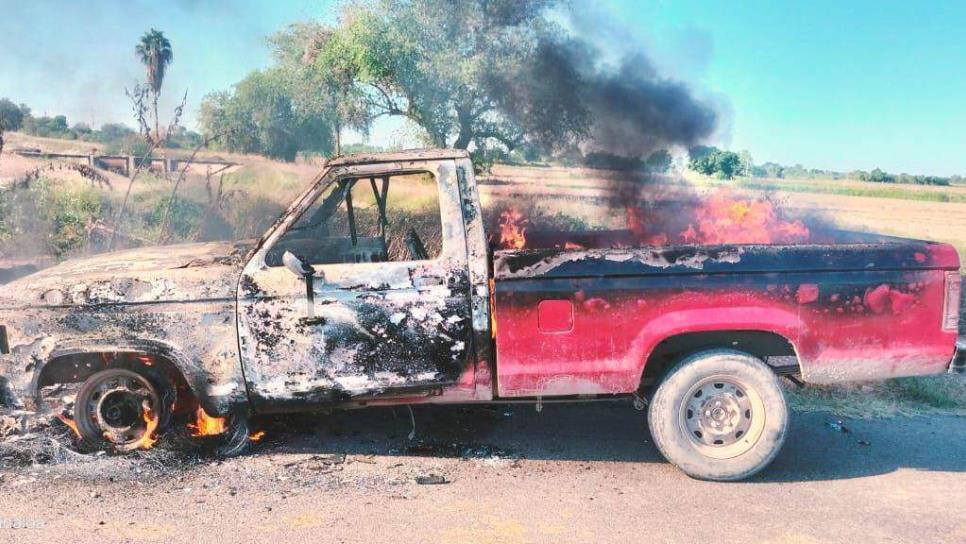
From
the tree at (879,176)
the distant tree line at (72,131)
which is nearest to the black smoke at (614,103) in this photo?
the distant tree line at (72,131)

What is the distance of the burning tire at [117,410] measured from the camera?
398cm

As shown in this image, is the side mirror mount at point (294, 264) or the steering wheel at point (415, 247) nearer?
the side mirror mount at point (294, 264)

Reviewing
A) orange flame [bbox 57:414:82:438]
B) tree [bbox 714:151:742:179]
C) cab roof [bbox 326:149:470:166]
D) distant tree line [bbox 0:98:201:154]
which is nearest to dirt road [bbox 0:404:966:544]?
orange flame [bbox 57:414:82:438]

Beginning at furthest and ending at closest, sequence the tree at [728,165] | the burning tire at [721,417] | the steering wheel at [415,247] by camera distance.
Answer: the tree at [728,165] < the steering wheel at [415,247] < the burning tire at [721,417]

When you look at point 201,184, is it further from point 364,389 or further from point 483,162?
point 364,389

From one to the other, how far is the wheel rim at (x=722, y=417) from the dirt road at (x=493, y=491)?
0.23 m

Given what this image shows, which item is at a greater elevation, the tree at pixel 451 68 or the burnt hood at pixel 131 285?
the tree at pixel 451 68

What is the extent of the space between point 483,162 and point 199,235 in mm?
5430

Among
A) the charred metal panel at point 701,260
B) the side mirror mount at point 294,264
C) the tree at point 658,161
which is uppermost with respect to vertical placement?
the tree at point 658,161

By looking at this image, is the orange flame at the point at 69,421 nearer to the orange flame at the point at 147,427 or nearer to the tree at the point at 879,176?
the orange flame at the point at 147,427

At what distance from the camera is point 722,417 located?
402 cm

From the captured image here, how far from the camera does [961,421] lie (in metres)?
5.05

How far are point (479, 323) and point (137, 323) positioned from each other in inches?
79.1

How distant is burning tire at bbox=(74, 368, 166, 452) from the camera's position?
3982 millimetres
